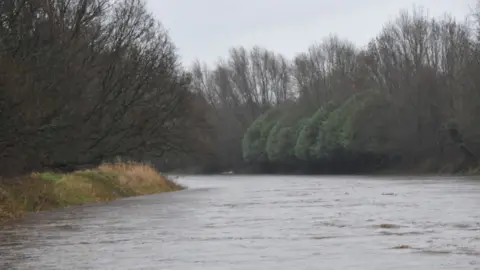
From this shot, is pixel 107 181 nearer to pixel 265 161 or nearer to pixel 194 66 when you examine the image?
pixel 265 161

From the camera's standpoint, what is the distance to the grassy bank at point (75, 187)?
2872 centimetres

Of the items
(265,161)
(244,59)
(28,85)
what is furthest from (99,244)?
(244,59)

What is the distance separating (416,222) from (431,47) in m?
72.1

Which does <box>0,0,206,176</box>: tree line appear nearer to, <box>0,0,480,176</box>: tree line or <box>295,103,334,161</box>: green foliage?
<box>0,0,480,176</box>: tree line

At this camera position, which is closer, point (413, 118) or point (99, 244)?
point (99, 244)

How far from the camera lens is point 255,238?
17.6m

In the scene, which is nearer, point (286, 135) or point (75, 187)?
point (75, 187)

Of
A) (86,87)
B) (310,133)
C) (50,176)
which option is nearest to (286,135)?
(310,133)

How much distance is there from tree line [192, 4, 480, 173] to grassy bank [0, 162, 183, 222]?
90.1 feet

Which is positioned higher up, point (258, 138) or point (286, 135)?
point (258, 138)

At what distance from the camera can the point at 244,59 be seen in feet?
430

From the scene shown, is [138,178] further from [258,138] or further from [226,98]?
[226,98]

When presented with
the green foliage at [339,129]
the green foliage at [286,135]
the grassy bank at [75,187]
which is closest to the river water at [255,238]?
the grassy bank at [75,187]

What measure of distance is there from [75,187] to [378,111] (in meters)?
54.3
